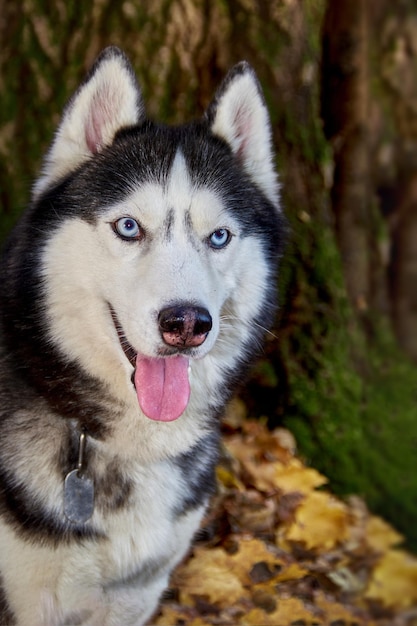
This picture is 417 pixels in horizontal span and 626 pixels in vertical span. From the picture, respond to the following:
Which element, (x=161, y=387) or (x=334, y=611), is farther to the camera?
(x=334, y=611)

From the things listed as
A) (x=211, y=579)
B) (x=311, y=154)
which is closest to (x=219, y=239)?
(x=211, y=579)

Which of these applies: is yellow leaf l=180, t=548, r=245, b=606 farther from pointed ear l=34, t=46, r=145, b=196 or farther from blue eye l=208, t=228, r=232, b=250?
pointed ear l=34, t=46, r=145, b=196

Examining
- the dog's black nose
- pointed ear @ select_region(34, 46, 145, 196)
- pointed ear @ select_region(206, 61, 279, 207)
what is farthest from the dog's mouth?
pointed ear @ select_region(206, 61, 279, 207)

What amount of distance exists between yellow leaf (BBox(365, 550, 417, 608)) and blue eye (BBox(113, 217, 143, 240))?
2.75 metres

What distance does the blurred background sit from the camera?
4281 millimetres

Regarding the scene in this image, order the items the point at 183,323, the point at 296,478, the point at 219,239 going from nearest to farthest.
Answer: the point at 183,323 < the point at 219,239 < the point at 296,478

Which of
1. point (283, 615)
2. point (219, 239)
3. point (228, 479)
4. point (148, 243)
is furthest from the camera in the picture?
point (228, 479)

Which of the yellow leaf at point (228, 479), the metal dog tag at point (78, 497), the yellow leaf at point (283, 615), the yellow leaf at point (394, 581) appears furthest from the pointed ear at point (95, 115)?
the yellow leaf at point (394, 581)

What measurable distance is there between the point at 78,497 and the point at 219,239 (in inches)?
44.3

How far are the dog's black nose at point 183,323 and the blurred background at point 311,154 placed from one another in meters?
1.51

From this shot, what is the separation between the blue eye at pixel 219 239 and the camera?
2.83 metres

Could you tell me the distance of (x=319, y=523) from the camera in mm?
4246

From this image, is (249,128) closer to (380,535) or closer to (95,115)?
(95,115)

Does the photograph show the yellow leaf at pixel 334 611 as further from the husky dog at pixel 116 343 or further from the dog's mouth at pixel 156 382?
the dog's mouth at pixel 156 382
